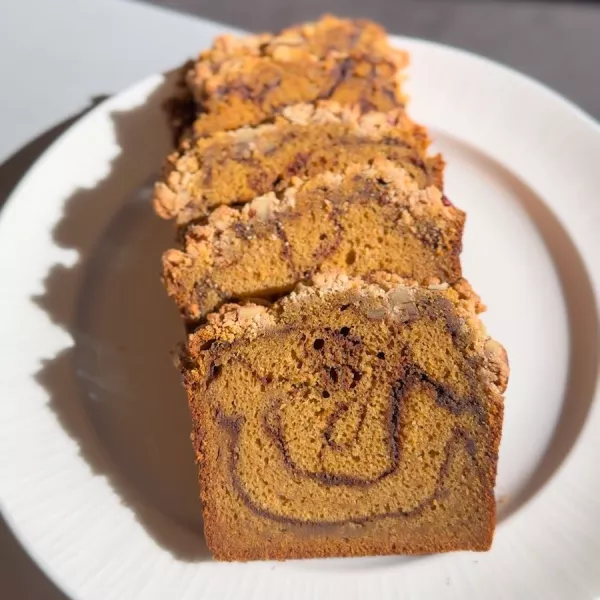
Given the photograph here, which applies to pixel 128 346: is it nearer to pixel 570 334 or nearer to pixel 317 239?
pixel 317 239

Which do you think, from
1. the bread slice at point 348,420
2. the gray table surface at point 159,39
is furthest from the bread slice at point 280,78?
the gray table surface at point 159,39

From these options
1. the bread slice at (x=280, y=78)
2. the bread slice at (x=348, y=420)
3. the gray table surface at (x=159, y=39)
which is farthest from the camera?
the gray table surface at (x=159, y=39)

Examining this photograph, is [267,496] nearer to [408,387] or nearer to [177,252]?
[408,387]

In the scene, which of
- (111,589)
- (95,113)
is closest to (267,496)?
A: (111,589)

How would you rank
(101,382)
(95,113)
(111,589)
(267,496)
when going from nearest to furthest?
(111,589) → (267,496) → (101,382) → (95,113)

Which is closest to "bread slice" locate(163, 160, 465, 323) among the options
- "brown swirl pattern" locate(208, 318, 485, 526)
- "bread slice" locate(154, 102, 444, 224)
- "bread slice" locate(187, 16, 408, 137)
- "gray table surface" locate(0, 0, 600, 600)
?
"bread slice" locate(154, 102, 444, 224)

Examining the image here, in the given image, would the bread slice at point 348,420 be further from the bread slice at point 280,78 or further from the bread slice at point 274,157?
the bread slice at point 280,78
